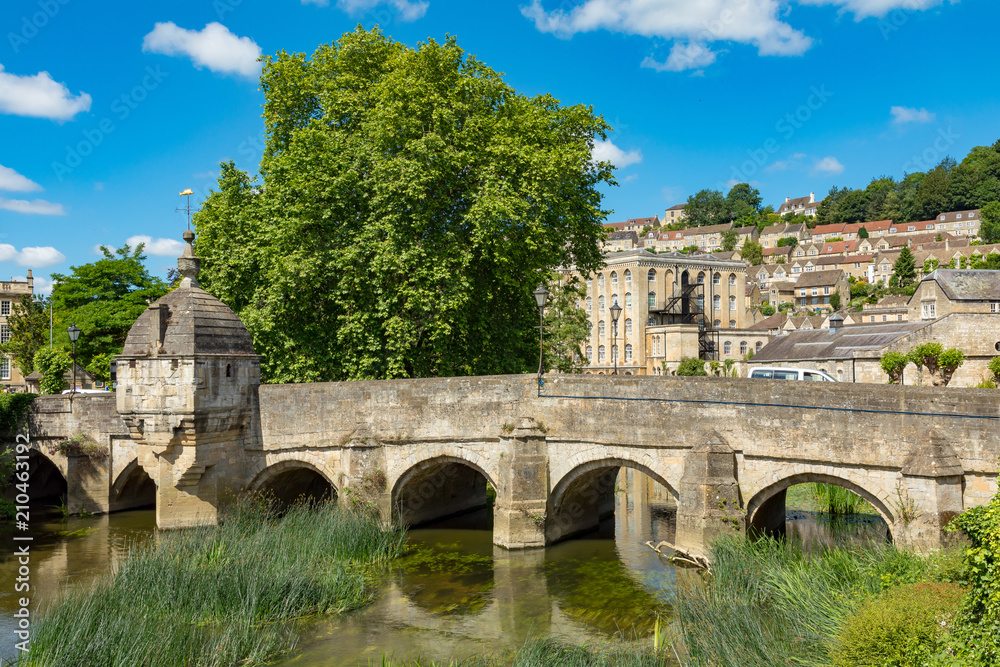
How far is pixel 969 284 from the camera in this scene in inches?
1521

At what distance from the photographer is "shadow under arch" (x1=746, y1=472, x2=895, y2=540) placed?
14961mm

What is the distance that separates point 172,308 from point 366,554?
322 inches

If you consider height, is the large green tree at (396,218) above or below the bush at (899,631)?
above

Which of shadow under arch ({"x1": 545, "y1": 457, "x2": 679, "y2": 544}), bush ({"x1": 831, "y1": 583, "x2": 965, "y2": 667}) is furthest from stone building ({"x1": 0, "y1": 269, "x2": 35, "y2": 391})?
bush ({"x1": 831, "y1": 583, "x2": 965, "y2": 667})

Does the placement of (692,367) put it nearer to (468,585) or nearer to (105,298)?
(105,298)

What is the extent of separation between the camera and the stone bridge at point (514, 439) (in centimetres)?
1457

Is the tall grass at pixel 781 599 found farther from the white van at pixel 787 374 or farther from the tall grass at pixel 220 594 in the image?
the white van at pixel 787 374

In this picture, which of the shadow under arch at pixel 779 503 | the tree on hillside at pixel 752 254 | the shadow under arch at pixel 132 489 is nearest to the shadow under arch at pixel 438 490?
the shadow under arch at pixel 779 503

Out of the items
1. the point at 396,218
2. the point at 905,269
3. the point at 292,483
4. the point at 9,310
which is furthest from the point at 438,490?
the point at 905,269

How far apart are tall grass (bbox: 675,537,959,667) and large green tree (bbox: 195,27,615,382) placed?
421 inches

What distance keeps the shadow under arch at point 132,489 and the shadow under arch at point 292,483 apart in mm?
4403

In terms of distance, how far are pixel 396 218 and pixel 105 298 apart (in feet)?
77.4

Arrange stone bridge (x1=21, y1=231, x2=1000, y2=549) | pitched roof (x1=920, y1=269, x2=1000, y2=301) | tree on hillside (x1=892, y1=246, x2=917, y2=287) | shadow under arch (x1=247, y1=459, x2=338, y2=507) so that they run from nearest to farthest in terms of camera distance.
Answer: stone bridge (x1=21, y1=231, x2=1000, y2=549) → shadow under arch (x1=247, y1=459, x2=338, y2=507) → pitched roof (x1=920, y1=269, x2=1000, y2=301) → tree on hillside (x1=892, y1=246, x2=917, y2=287)

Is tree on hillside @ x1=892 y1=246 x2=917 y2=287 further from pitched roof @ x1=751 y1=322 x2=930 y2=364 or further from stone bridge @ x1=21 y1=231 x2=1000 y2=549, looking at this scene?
stone bridge @ x1=21 y1=231 x2=1000 y2=549
